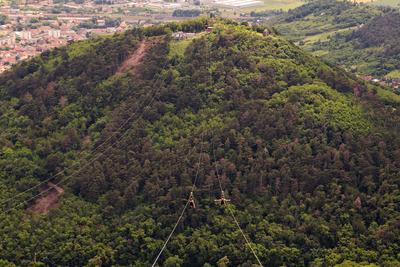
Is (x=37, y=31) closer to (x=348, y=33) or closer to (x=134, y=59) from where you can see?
(x=348, y=33)

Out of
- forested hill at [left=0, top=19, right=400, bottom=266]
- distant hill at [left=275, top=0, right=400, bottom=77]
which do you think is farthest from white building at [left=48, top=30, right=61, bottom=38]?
forested hill at [left=0, top=19, right=400, bottom=266]

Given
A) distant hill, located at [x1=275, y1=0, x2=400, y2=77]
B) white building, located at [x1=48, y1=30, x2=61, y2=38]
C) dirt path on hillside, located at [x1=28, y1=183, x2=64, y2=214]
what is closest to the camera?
dirt path on hillside, located at [x1=28, y1=183, x2=64, y2=214]

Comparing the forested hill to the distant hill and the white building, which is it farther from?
the white building

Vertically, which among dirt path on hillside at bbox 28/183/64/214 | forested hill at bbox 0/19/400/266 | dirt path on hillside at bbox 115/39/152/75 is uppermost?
dirt path on hillside at bbox 115/39/152/75

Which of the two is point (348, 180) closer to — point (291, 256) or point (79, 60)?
point (291, 256)

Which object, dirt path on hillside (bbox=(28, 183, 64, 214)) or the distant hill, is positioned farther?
the distant hill

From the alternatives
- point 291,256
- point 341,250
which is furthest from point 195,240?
point 341,250

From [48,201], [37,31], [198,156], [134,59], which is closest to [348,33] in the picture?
[37,31]
